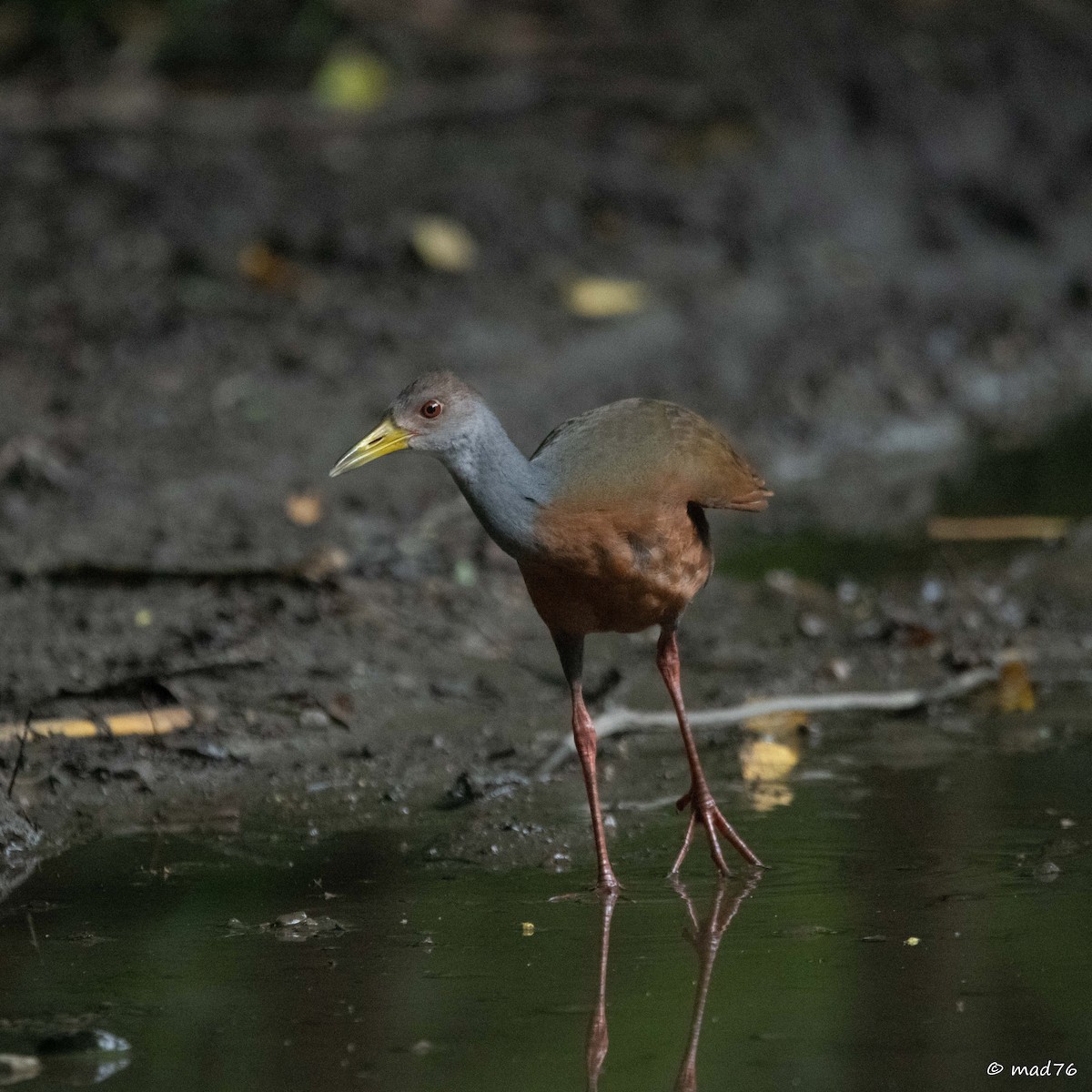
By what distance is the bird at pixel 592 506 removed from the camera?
4.18 metres

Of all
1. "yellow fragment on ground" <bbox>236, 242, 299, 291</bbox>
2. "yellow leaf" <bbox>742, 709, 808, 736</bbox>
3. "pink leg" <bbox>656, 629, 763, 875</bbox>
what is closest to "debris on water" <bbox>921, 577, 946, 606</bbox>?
"yellow leaf" <bbox>742, 709, 808, 736</bbox>

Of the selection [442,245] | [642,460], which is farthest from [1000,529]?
[442,245]

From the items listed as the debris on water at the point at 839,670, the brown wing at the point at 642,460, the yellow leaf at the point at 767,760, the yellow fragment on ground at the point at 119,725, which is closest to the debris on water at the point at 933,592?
the debris on water at the point at 839,670

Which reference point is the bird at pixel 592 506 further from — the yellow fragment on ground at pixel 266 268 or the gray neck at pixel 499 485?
the yellow fragment on ground at pixel 266 268

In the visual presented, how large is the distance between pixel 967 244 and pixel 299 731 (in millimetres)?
6333

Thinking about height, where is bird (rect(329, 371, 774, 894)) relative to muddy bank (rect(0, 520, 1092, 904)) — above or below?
above

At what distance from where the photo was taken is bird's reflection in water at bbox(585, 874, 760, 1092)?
10.7 ft

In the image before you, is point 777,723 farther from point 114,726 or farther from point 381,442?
point 114,726

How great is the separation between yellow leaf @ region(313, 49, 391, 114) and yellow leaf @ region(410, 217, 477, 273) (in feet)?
4.16

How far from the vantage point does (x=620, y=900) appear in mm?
4160

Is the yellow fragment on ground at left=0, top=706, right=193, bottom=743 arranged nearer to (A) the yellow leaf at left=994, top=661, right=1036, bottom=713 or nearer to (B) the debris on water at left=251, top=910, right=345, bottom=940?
(B) the debris on water at left=251, top=910, right=345, bottom=940

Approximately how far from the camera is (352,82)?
35.5 feet

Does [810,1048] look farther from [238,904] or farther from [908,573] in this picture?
[908,573]

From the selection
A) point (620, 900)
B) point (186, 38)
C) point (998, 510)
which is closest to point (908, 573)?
point (998, 510)
